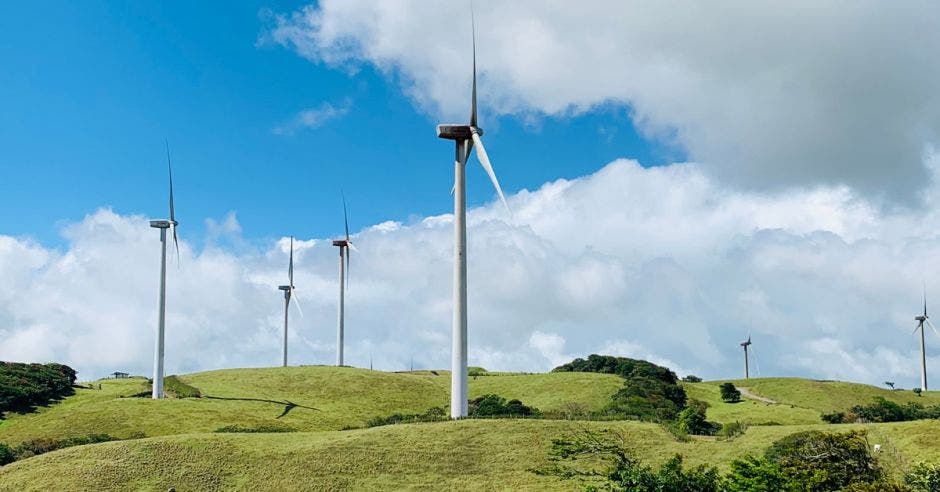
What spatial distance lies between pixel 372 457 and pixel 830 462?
35.5m

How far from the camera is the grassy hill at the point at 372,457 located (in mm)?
71438

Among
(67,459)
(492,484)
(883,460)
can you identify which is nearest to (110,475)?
(67,459)

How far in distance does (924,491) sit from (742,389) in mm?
127894

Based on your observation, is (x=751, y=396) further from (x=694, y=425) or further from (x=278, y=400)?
(x=278, y=400)

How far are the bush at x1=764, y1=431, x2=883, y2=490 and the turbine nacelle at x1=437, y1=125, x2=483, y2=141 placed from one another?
1849 inches

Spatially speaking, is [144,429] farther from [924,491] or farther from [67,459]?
[924,491]

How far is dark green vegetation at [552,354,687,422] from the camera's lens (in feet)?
376

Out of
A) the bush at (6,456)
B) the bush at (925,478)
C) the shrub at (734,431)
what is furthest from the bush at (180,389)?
the bush at (925,478)

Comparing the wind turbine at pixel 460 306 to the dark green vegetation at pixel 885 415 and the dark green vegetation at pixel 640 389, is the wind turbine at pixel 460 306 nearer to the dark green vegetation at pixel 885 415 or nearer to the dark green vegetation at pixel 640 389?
the dark green vegetation at pixel 640 389

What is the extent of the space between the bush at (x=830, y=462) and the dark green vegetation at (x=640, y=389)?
31.2 metres

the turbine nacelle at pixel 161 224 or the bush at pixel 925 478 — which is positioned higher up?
the turbine nacelle at pixel 161 224

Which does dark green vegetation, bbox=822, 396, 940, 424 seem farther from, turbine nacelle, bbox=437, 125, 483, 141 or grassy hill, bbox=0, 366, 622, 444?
turbine nacelle, bbox=437, 125, 483, 141

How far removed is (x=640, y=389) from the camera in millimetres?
137500

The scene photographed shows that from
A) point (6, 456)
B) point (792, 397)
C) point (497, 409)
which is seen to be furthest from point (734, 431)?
point (792, 397)
